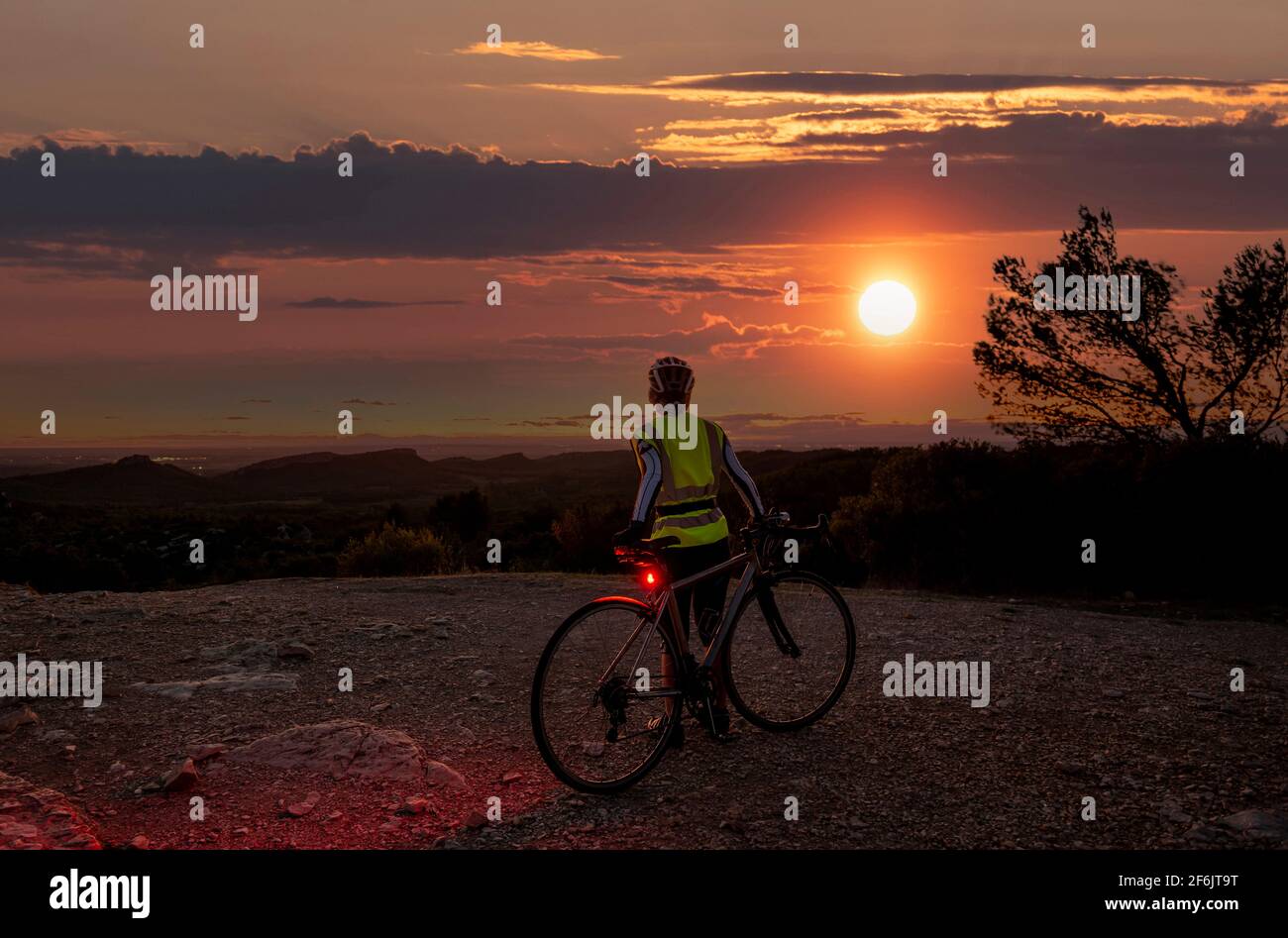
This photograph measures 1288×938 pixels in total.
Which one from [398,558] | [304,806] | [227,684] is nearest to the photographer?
[304,806]

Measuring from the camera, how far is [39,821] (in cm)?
613

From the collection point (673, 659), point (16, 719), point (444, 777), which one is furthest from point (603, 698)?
point (16, 719)

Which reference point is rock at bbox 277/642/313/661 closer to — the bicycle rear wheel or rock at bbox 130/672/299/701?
rock at bbox 130/672/299/701

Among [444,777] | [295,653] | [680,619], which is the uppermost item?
[680,619]

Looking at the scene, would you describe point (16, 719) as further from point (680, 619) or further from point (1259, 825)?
point (1259, 825)

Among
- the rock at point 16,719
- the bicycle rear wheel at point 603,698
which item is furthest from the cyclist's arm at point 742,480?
the rock at point 16,719

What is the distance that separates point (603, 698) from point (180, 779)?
268cm

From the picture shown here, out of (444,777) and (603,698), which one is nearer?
(603,698)

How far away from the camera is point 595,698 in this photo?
6465mm

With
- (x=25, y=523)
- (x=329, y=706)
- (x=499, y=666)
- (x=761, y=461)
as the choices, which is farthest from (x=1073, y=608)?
(x=761, y=461)

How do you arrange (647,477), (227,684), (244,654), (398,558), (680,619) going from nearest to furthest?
(647,477) → (680,619) → (227,684) → (244,654) → (398,558)

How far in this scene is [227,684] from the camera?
954 cm

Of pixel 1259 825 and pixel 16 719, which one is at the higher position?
pixel 16 719

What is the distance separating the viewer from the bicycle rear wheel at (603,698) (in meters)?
6.26
